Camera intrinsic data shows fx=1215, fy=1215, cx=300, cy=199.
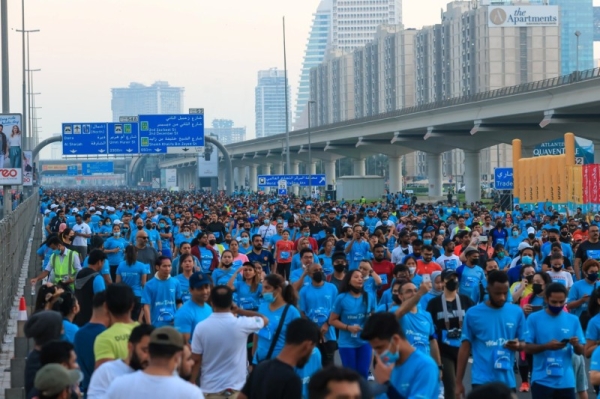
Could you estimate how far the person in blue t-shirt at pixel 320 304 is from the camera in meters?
11.8

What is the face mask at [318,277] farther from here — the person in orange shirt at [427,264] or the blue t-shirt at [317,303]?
the person in orange shirt at [427,264]

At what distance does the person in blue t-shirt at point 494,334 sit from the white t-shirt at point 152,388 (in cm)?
393

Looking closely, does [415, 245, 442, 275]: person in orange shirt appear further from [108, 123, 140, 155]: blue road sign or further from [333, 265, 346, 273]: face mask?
[108, 123, 140, 155]: blue road sign

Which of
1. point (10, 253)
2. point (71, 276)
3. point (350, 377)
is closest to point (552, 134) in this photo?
point (10, 253)

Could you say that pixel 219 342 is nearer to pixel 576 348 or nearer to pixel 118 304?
pixel 118 304

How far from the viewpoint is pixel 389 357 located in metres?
6.61

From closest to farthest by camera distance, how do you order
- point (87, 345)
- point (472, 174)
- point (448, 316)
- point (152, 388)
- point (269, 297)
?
point (152, 388) → point (87, 345) → point (269, 297) → point (448, 316) → point (472, 174)

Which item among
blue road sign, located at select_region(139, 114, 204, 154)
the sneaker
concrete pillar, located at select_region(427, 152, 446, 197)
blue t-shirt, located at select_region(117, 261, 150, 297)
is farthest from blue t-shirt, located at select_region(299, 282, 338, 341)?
concrete pillar, located at select_region(427, 152, 446, 197)

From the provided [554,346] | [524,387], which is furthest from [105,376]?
[524,387]

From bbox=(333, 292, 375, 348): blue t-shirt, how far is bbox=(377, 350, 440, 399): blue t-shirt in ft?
15.6

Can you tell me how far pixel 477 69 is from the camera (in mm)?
158375

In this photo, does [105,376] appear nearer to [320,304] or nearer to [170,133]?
[320,304]

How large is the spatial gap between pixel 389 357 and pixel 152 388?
59.6 inches

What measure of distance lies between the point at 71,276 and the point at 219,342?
7.90m
